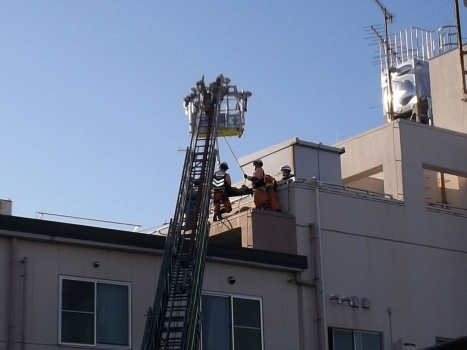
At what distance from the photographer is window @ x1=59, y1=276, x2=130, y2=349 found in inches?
841

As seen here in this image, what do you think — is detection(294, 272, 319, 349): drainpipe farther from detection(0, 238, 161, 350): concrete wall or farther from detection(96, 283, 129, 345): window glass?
detection(96, 283, 129, 345): window glass

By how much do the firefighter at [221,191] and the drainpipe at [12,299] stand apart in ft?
22.7

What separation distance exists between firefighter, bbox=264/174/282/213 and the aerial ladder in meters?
2.17

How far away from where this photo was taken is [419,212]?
2856cm

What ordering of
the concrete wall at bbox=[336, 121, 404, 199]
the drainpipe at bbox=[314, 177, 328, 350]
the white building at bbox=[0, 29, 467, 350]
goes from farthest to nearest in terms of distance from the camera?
1. the concrete wall at bbox=[336, 121, 404, 199]
2. the drainpipe at bbox=[314, 177, 328, 350]
3. the white building at bbox=[0, 29, 467, 350]

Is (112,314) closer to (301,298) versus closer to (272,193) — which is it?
(301,298)

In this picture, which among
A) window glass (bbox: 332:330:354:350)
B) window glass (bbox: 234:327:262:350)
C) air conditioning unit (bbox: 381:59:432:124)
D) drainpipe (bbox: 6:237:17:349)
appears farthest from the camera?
air conditioning unit (bbox: 381:59:432:124)

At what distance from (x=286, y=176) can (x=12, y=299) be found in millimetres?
9055

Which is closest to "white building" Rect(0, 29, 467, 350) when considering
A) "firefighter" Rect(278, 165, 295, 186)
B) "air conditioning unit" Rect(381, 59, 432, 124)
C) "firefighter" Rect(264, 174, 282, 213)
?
"firefighter" Rect(264, 174, 282, 213)

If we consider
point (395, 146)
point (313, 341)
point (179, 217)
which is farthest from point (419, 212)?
point (179, 217)

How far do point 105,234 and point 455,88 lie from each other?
1490 centimetres

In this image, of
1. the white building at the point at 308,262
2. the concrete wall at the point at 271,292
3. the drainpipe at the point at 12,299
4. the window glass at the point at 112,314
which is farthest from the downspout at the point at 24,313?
the concrete wall at the point at 271,292

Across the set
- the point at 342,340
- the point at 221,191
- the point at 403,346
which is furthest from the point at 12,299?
the point at 403,346

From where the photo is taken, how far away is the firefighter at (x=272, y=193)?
26.1 metres
